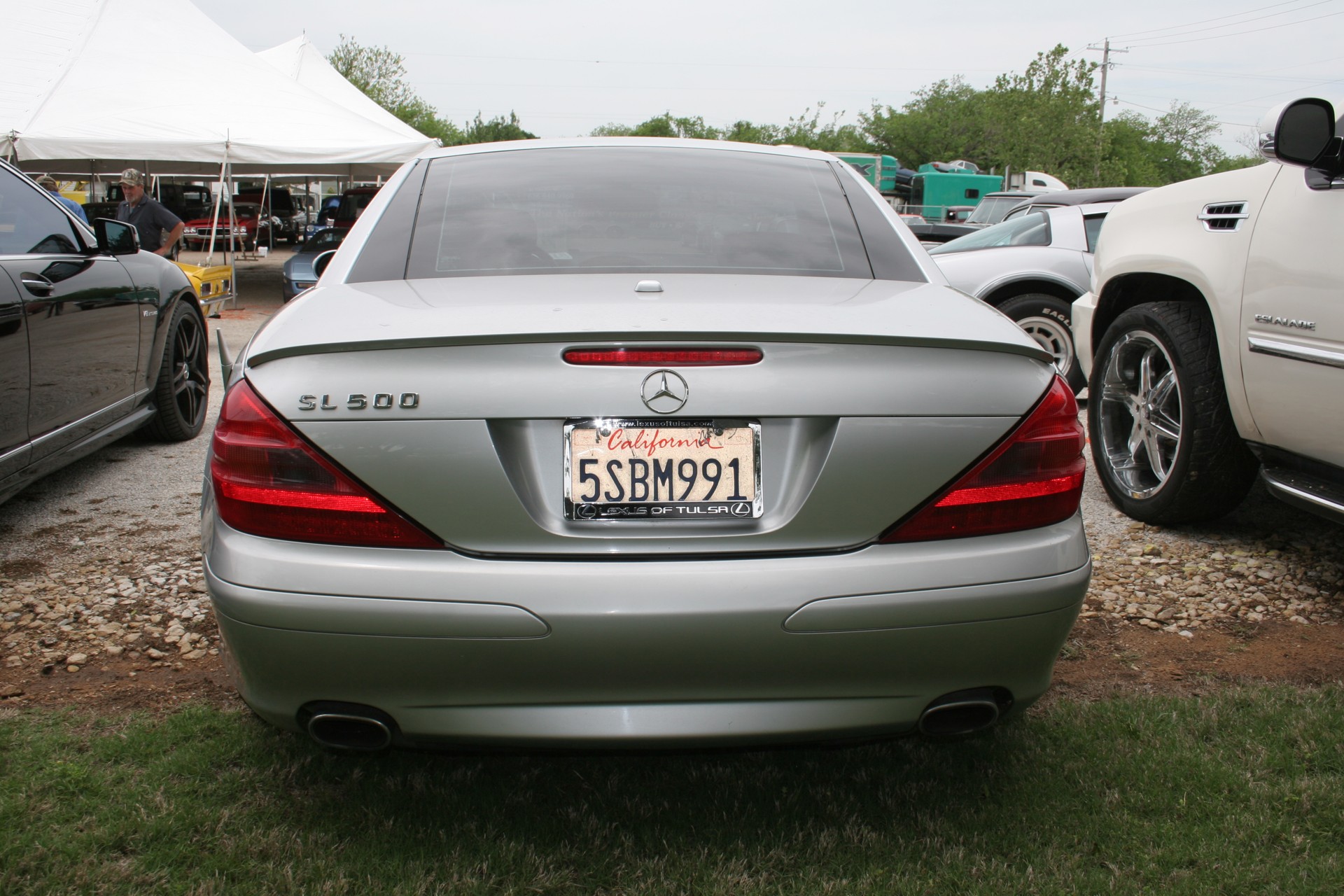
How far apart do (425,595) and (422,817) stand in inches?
30.3

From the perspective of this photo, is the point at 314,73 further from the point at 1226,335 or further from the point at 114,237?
the point at 1226,335

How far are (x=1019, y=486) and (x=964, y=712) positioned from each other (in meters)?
0.45

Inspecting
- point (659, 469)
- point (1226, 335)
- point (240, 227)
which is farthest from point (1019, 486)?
point (240, 227)

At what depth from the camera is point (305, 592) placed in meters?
1.79

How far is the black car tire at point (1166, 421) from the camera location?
154 inches

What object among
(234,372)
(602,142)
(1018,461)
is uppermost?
(602,142)

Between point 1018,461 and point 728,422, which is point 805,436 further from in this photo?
point 1018,461

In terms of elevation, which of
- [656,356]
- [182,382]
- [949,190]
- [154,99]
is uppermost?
[949,190]

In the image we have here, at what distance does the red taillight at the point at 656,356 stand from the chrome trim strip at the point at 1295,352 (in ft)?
7.18

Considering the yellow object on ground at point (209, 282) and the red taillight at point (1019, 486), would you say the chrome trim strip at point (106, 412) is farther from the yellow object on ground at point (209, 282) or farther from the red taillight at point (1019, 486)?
the yellow object on ground at point (209, 282)

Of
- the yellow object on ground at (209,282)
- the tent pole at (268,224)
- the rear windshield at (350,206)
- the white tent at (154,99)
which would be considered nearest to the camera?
the yellow object on ground at (209,282)

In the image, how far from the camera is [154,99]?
1467 centimetres

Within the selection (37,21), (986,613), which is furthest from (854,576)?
(37,21)

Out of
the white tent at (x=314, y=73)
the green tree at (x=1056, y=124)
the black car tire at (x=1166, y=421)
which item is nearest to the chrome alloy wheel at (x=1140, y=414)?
the black car tire at (x=1166, y=421)
